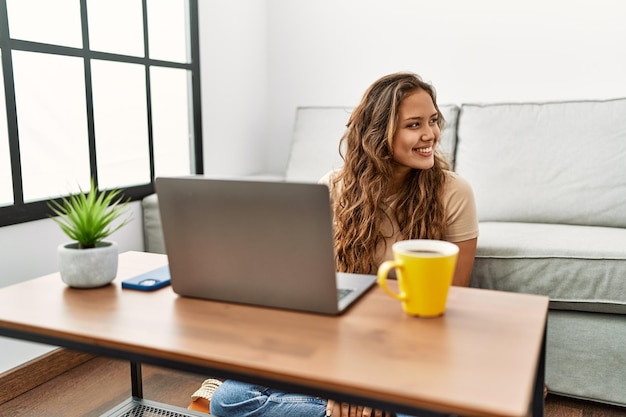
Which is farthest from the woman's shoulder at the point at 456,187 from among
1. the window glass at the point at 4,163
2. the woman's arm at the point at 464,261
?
the window glass at the point at 4,163

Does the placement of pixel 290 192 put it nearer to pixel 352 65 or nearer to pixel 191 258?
pixel 191 258

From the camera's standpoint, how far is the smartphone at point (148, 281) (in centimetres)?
102

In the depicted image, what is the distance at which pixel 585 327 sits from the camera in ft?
5.57

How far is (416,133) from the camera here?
1368mm

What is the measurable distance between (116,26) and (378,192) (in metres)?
1.39

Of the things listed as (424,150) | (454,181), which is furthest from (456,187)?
(424,150)

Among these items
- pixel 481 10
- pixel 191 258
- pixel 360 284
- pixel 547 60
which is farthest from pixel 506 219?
pixel 191 258

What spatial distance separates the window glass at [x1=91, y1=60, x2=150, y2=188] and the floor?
2.27 feet

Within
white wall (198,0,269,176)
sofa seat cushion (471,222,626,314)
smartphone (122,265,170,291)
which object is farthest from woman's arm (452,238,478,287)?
white wall (198,0,269,176)

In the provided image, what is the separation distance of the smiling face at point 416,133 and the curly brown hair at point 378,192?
0.02 m

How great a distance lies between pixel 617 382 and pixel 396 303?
1.12 metres

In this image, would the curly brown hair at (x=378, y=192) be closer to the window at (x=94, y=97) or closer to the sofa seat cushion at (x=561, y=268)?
the sofa seat cushion at (x=561, y=268)

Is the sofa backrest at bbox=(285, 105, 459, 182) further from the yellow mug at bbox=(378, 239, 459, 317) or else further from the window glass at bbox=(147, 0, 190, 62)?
the yellow mug at bbox=(378, 239, 459, 317)

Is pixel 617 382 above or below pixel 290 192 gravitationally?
below
